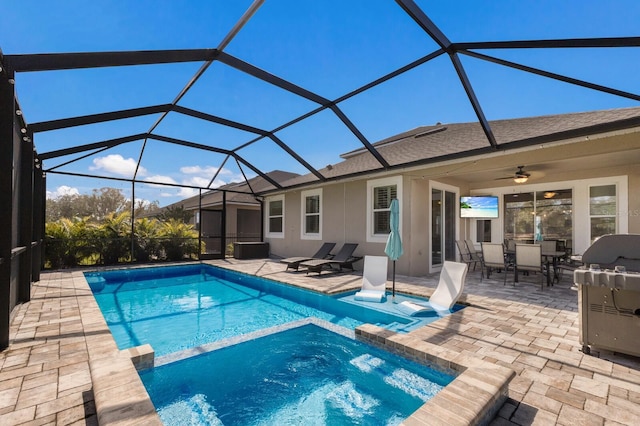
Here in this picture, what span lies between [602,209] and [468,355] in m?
8.67

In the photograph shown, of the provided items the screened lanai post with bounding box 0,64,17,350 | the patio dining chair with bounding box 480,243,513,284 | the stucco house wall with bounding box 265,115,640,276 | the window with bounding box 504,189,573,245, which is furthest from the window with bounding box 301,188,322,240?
the screened lanai post with bounding box 0,64,17,350

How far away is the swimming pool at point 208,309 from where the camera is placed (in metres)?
5.01

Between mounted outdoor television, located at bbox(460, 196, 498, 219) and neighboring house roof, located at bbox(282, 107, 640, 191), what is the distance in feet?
8.38

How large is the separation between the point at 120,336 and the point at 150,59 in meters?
4.40

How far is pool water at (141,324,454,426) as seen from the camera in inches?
112

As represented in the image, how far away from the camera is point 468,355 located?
324 centimetres

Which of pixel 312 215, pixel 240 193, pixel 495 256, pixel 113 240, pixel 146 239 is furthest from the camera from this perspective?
pixel 240 193

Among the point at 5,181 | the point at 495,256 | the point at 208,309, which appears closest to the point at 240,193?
the point at 208,309

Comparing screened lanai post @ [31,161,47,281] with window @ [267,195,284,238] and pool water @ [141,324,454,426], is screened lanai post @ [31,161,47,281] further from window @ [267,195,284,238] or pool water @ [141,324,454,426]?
window @ [267,195,284,238]

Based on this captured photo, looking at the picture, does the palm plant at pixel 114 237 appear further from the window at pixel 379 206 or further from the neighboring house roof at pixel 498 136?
the window at pixel 379 206

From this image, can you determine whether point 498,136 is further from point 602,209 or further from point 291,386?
point 291,386

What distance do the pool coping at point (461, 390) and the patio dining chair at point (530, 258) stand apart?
189 inches

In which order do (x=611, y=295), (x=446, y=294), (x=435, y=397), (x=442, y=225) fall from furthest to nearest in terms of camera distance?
(x=442, y=225)
(x=446, y=294)
(x=611, y=295)
(x=435, y=397)

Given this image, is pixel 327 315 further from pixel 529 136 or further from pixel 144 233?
pixel 144 233
